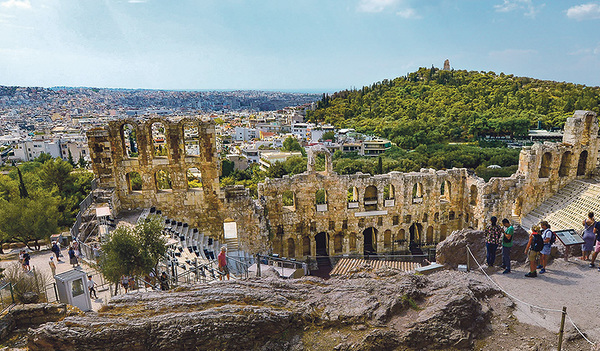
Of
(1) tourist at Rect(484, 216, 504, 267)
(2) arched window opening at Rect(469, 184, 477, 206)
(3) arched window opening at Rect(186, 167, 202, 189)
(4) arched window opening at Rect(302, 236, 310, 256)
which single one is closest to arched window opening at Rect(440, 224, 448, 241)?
(2) arched window opening at Rect(469, 184, 477, 206)

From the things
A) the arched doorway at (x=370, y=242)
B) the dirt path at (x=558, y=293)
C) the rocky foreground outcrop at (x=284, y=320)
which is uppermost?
the rocky foreground outcrop at (x=284, y=320)

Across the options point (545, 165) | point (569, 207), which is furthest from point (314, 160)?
point (569, 207)

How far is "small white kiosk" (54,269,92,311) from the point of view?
495 inches

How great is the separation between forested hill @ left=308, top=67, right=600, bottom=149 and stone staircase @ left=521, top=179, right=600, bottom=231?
2495 inches

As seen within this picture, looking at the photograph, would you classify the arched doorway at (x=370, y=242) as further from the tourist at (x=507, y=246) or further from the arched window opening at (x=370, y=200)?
the tourist at (x=507, y=246)

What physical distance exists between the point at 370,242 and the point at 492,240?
69.8ft

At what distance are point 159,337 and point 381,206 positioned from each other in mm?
22493

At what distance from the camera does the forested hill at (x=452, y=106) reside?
90.8m

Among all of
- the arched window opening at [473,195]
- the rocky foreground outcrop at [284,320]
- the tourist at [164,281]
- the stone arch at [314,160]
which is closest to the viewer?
the rocky foreground outcrop at [284,320]

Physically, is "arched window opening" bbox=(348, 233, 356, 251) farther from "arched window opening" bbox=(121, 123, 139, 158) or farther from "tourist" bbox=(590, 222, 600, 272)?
"tourist" bbox=(590, 222, 600, 272)

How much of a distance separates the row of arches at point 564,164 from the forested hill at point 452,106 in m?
61.2

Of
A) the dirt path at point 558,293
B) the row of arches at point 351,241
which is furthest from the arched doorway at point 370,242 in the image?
the dirt path at point 558,293

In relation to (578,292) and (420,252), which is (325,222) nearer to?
(420,252)

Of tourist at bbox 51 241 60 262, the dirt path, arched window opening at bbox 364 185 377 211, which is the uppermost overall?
the dirt path
